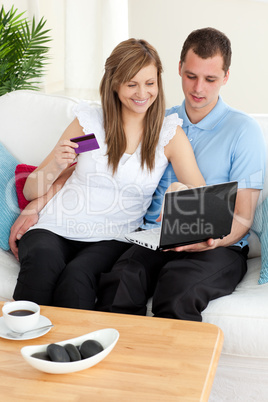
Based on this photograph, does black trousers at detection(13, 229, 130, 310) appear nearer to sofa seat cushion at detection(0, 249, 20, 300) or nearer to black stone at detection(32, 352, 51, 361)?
sofa seat cushion at detection(0, 249, 20, 300)

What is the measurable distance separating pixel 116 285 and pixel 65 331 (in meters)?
0.43

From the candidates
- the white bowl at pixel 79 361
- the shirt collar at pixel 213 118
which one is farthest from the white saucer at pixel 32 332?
the shirt collar at pixel 213 118

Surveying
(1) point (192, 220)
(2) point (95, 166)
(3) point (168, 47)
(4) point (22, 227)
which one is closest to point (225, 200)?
(1) point (192, 220)

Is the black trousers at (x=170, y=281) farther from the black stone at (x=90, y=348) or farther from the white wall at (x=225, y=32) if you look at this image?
the white wall at (x=225, y=32)

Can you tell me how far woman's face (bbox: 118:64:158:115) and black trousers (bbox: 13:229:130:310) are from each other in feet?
1.74

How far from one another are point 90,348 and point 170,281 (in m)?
0.60

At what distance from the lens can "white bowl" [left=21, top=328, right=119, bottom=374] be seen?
1124mm

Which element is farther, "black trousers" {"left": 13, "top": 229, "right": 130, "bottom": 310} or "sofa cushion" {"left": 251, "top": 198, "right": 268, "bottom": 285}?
"sofa cushion" {"left": 251, "top": 198, "right": 268, "bottom": 285}

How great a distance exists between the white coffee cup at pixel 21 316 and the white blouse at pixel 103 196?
0.68 m

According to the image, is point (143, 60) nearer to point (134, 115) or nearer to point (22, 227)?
point (134, 115)

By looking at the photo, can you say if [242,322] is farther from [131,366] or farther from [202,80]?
[202,80]

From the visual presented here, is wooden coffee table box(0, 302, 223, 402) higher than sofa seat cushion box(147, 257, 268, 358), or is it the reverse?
wooden coffee table box(0, 302, 223, 402)

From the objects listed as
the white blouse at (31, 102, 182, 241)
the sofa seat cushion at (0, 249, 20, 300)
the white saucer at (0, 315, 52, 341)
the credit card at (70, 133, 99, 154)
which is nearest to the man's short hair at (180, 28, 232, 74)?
the white blouse at (31, 102, 182, 241)

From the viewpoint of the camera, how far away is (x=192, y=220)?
1.67 meters
